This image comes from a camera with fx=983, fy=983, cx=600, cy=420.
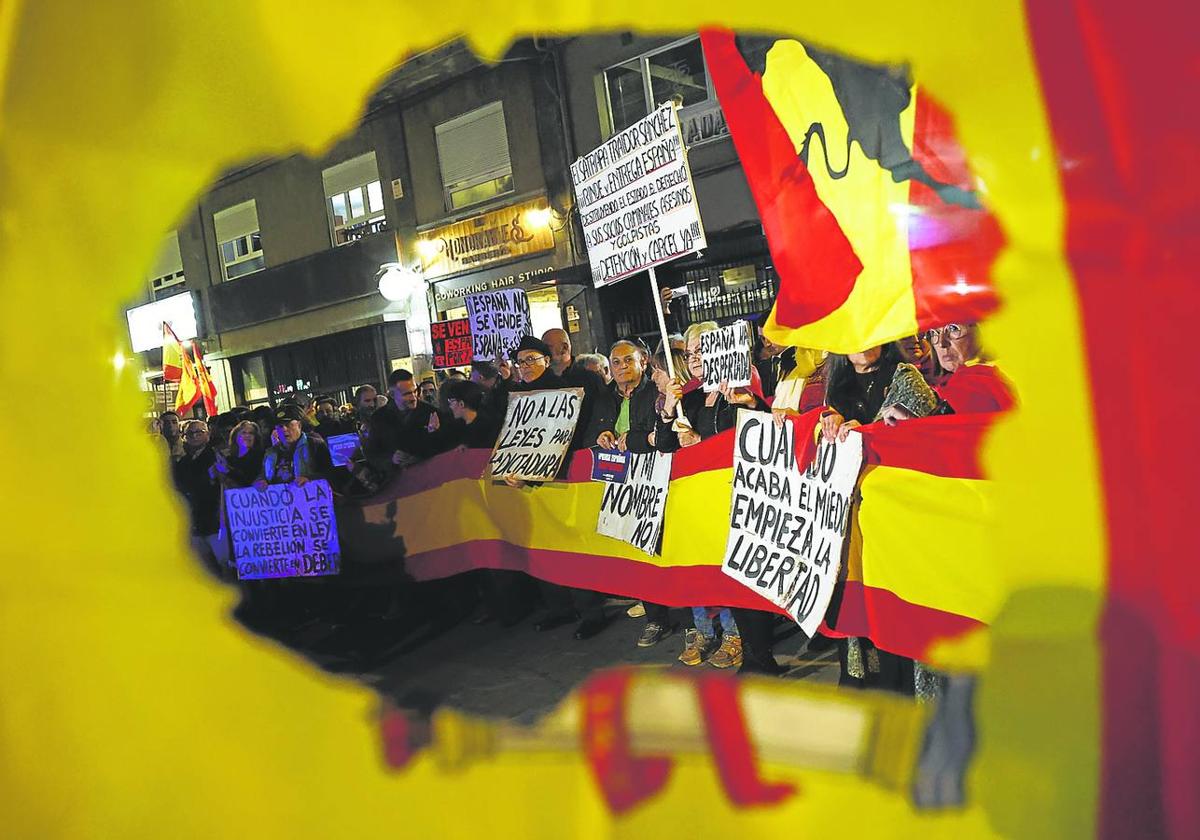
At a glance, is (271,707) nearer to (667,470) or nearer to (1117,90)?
(1117,90)

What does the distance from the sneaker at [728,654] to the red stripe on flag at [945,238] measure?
3.56 meters

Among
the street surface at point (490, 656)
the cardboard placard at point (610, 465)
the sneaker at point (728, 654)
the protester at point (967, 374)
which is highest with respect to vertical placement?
the protester at point (967, 374)

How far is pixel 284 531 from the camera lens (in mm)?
7871

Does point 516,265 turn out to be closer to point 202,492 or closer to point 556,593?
point 202,492

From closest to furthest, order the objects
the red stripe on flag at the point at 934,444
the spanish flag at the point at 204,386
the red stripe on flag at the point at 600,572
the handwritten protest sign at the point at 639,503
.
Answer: the red stripe on flag at the point at 934,444, the red stripe on flag at the point at 600,572, the handwritten protest sign at the point at 639,503, the spanish flag at the point at 204,386

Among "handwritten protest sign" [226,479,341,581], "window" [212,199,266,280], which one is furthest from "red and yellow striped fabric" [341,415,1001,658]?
"window" [212,199,266,280]

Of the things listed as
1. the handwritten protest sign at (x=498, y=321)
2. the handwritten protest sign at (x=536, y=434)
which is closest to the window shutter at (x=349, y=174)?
the handwritten protest sign at (x=498, y=321)

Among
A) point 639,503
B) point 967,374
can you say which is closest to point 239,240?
point 639,503

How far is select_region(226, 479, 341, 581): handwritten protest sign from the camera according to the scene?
757cm

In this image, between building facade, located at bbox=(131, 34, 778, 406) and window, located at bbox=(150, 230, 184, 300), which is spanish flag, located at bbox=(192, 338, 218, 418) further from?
window, located at bbox=(150, 230, 184, 300)

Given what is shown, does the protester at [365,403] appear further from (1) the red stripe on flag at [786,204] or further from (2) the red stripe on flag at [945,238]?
(2) the red stripe on flag at [945,238]

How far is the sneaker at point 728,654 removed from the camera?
5250 mm

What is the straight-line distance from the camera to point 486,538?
6.75 m

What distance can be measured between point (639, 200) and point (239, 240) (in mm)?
18981
